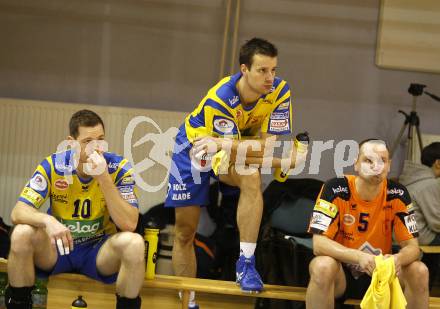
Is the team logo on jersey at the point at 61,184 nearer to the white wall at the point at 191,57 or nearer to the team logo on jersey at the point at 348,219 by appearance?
the team logo on jersey at the point at 348,219

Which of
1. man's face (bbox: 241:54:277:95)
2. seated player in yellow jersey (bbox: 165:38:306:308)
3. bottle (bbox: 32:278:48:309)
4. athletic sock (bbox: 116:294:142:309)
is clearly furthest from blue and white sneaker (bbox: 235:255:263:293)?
bottle (bbox: 32:278:48:309)

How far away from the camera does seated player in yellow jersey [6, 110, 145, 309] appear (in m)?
3.45

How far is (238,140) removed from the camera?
3.89 metres

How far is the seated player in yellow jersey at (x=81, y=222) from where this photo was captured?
11.3 ft

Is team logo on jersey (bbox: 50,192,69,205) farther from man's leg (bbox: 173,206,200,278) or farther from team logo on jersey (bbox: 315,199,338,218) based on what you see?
team logo on jersey (bbox: 315,199,338,218)

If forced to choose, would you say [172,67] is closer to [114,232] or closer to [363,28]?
[363,28]

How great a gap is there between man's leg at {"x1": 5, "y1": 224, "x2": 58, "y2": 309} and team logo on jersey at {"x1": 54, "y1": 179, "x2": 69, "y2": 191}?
0.84ft

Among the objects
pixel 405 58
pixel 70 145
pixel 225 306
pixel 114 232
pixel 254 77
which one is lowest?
pixel 225 306

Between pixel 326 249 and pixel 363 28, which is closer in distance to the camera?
pixel 326 249

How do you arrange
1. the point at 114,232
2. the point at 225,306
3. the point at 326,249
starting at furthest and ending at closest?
the point at 225,306 → the point at 114,232 → the point at 326,249

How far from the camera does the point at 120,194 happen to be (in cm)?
359

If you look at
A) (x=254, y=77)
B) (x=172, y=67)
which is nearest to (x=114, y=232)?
(x=254, y=77)

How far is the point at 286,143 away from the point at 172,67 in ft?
3.39

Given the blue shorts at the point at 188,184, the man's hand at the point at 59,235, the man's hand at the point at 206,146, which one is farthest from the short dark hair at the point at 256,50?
the man's hand at the point at 59,235
